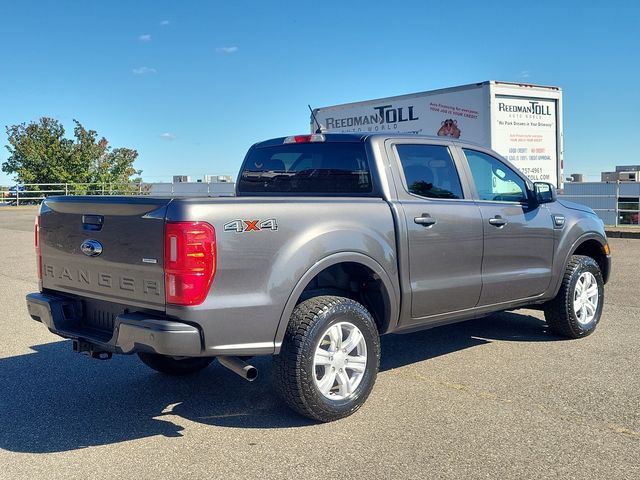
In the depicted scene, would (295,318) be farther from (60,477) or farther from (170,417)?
(60,477)

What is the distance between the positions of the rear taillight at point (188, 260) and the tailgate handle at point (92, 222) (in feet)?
2.22

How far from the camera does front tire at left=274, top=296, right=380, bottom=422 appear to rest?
4129mm

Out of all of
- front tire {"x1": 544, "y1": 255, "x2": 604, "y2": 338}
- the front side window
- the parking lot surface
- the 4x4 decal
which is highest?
the front side window

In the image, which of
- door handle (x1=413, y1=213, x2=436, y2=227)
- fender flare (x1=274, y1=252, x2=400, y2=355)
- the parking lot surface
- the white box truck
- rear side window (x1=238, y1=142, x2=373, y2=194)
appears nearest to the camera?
the parking lot surface

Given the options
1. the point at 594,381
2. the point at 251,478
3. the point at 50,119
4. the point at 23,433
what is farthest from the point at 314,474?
the point at 50,119

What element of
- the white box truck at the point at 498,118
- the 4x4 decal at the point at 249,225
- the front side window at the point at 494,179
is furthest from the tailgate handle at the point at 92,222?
the white box truck at the point at 498,118

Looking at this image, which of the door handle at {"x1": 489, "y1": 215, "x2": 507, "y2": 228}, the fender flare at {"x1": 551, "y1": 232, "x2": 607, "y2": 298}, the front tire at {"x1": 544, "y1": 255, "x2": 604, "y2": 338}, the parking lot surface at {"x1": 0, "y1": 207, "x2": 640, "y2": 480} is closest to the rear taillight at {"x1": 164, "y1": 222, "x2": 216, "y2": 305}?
the parking lot surface at {"x1": 0, "y1": 207, "x2": 640, "y2": 480}

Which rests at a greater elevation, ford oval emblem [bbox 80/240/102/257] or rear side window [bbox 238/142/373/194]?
rear side window [bbox 238/142/373/194]

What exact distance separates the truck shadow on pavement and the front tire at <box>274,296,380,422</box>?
0.88 ft

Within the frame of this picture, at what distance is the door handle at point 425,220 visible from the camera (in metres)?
4.93

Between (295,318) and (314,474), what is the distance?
0.98 metres

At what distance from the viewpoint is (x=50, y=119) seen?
37312 mm

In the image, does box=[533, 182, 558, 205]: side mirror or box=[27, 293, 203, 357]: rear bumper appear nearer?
box=[27, 293, 203, 357]: rear bumper

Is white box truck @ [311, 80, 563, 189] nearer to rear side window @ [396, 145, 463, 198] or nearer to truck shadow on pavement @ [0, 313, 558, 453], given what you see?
truck shadow on pavement @ [0, 313, 558, 453]
